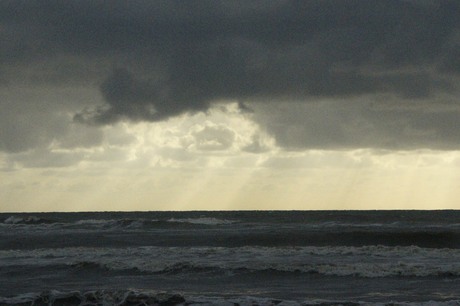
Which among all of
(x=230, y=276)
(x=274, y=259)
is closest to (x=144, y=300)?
(x=230, y=276)

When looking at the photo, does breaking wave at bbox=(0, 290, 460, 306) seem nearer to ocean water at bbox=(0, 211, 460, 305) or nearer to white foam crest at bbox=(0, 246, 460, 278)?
ocean water at bbox=(0, 211, 460, 305)

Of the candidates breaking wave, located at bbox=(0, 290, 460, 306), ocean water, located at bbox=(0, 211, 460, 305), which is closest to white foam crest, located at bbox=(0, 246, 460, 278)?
ocean water, located at bbox=(0, 211, 460, 305)

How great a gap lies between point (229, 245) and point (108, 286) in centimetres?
1757

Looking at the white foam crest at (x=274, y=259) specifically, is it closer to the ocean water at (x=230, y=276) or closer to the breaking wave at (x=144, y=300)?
the ocean water at (x=230, y=276)

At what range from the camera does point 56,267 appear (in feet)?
91.8

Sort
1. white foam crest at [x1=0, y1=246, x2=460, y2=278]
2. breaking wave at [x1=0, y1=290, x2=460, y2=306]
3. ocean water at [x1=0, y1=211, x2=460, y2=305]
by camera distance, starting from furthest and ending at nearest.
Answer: white foam crest at [x1=0, y1=246, x2=460, y2=278], ocean water at [x1=0, y1=211, x2=460, y2=305], breaking wave at [x1=0, y1=290, x2=460, y2=306]

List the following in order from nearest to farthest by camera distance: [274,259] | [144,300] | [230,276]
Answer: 1. [144,300]
2. [230,276]
3. [274,259]

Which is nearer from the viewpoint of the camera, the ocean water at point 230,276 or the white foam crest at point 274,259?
the ocean water at point 230,276

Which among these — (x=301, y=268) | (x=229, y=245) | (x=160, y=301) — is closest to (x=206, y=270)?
(x=301, y=268)

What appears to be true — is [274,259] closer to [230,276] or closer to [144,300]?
[230,276]

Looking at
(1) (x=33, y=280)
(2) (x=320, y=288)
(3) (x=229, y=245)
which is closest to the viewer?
(2) (x=320, y=288)

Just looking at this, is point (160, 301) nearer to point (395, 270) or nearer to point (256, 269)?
point (256, 269)

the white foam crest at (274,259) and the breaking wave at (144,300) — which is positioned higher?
the white foam crest at (274,259)

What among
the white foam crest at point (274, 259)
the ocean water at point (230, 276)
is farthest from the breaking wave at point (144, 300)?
the white foam crest at point (274, 259)
